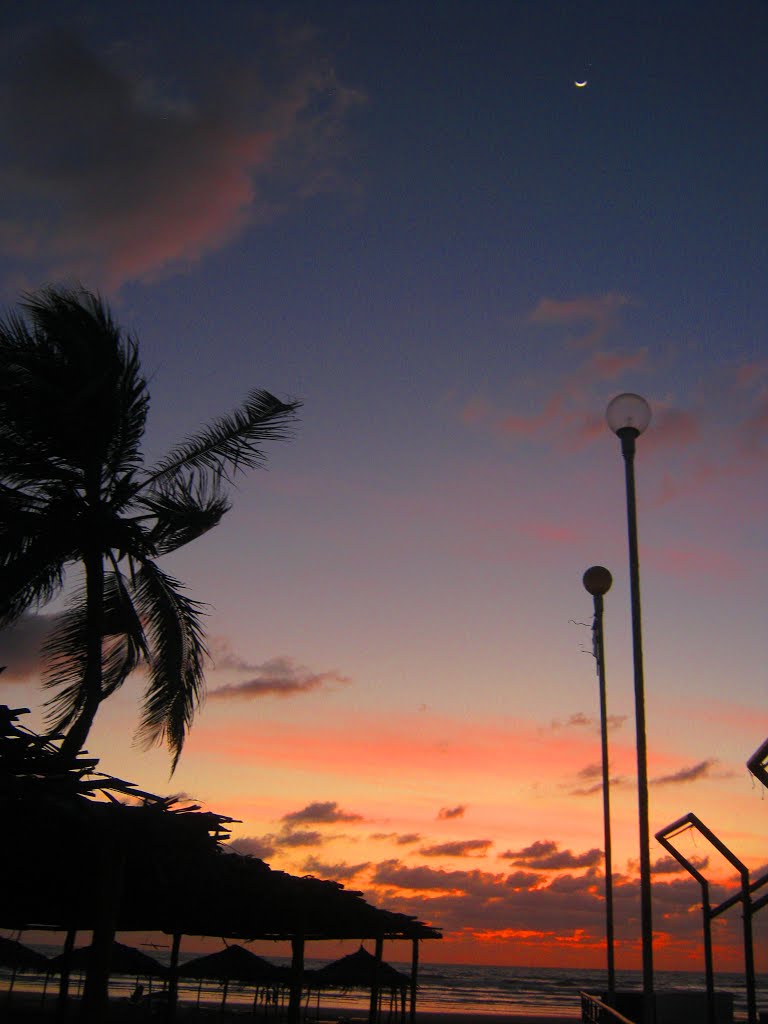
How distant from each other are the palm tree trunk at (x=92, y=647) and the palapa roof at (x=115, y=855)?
6.66 ft

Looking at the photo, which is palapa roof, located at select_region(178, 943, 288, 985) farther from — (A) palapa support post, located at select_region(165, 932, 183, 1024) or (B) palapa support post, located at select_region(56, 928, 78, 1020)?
(B) palapa support post, located at select_region(56, 928, 78, 1020)

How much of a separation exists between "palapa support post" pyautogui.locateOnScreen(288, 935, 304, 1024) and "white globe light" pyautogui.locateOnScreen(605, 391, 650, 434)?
10069 millimetres

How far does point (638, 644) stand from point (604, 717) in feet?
17.7

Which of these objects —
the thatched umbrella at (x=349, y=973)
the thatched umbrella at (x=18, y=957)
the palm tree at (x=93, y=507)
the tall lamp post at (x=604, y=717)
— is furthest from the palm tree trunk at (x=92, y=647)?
the thatched umbrella at (x=349, y=973)

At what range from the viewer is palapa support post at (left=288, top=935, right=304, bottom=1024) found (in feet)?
49.1

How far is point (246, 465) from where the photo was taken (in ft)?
47.7

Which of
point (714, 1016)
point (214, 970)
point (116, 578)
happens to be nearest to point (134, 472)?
point (116, 578)

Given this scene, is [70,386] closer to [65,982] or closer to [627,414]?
[627,414]

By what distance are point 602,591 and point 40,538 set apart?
9022 millimetres

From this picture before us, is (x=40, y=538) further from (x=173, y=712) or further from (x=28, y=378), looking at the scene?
(x=173, y=712)

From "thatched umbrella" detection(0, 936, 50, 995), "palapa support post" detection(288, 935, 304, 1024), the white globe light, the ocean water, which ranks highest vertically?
the white globe light

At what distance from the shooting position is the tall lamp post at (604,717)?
14594mm

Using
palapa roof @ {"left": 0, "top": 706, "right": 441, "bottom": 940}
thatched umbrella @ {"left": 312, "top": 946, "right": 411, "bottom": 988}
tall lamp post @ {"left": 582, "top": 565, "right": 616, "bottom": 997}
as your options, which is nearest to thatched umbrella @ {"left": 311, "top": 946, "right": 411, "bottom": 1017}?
thatched umbrella @ {"left": 312, "top": 946, "right": 411, "bottom": 988}

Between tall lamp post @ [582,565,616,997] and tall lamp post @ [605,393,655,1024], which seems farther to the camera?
tall lamp post @ [582,565,616,997]
